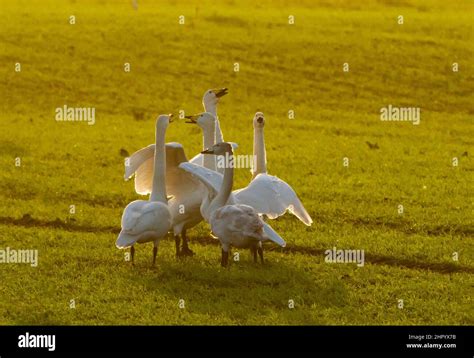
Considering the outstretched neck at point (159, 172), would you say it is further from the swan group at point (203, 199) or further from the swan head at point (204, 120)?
the swan head at point (204, 120)

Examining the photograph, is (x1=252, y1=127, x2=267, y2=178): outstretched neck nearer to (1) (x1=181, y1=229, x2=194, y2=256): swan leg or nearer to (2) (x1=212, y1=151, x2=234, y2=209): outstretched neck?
(1) (x1=181, y1=229, x2=194, y2=256): swan leg

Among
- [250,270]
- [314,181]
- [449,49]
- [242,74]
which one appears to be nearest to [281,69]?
[242,74]

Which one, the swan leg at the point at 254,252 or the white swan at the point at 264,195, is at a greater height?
the white swan at the point at 264,195

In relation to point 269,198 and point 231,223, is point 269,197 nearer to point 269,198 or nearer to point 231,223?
point 269,198

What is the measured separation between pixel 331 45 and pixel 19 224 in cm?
2361

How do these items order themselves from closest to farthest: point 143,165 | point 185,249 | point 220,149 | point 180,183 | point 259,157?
point 220,149, point 185,249, point 180,183, point 143,165, point 259,157

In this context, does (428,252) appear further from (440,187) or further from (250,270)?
(440,187)

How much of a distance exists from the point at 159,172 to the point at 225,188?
3.59 feet

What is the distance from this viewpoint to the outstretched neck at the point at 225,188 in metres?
13.8

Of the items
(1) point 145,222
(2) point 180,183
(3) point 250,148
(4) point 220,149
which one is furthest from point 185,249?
(3) point 250,148

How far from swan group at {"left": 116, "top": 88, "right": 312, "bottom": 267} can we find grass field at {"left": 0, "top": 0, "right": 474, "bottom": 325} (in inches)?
21.3

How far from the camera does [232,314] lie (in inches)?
480

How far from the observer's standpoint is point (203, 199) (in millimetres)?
14461

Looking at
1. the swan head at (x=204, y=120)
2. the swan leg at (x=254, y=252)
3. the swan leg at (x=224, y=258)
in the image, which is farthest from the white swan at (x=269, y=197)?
the swan head at (x=204, y=120)
